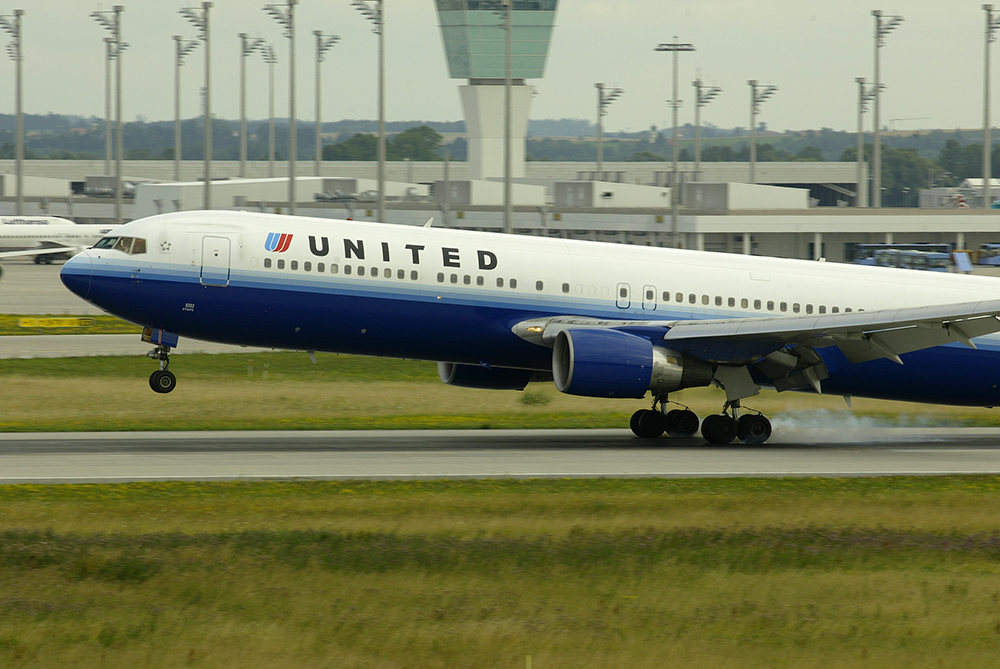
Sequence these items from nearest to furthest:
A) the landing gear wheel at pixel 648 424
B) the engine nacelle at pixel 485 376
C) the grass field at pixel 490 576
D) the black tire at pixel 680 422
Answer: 1. the grass field at pixel 490 576
2. the engine nacelle at pixel 485 376
3. the landing gear wheel at pixel 648 424
4. the black tire at pixel 680 422

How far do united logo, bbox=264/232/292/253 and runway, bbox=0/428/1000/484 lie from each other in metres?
4.64

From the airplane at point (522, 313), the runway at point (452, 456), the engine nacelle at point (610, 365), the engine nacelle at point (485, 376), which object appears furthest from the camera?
the engine nacelle at point (485, 376)

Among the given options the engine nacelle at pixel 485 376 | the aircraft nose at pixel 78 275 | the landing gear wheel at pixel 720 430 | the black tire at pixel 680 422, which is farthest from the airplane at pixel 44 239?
the landing gear wheel at pixel 720 430

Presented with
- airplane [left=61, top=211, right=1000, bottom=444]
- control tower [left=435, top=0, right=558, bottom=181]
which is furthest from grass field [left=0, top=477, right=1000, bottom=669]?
control tower [left=435, top=0, right=558, bottom=181]

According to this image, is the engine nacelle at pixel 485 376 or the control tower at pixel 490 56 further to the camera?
the control tower at pixel 490 56

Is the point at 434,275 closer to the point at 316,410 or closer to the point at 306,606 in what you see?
the point at 316,410

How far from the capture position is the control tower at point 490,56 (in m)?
123

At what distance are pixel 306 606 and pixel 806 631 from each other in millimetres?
6030

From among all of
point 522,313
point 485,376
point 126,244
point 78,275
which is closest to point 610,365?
point 522,313

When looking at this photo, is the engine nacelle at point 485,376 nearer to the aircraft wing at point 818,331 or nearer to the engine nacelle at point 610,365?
the aircraft wing at point 818,331

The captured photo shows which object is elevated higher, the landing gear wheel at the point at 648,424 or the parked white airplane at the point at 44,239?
the parked white airplane at the point at 44,239

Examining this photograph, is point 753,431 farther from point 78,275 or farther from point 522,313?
point 78,275

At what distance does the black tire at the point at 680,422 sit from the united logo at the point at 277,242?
35.5 feet

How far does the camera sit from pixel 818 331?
91.4 feet
